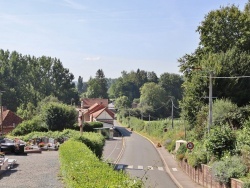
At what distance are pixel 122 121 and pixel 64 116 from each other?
172 ft

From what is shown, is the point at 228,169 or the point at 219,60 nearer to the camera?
the point at 228,169

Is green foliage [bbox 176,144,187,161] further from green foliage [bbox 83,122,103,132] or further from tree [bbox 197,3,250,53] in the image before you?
green foliage [bbox 83,122,103,132]

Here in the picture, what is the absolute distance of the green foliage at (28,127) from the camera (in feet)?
182

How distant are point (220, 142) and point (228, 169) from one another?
11.4 feet

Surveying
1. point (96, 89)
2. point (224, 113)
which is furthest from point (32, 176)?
point (96, 89)

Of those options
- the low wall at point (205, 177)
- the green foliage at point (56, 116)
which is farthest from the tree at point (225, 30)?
the green foliage at point (56, 116)

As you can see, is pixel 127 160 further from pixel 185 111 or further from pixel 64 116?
pixel 64 116

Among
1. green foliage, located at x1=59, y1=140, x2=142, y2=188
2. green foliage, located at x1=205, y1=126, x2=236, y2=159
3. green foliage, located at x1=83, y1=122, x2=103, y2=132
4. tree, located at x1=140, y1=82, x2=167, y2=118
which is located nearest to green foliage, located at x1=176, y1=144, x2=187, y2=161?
green foliage, located at x1=205, y1=126, x2=236, y2=159

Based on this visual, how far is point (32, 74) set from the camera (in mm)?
99438

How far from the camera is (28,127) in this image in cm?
5656

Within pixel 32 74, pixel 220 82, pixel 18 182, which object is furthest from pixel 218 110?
pixel 32 74

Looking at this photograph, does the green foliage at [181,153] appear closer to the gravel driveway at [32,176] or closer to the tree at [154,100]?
the gravel driveway at [32,176]

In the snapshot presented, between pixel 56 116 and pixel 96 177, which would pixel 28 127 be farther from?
pixel 96 177

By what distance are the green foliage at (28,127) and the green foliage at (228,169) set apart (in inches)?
1538
